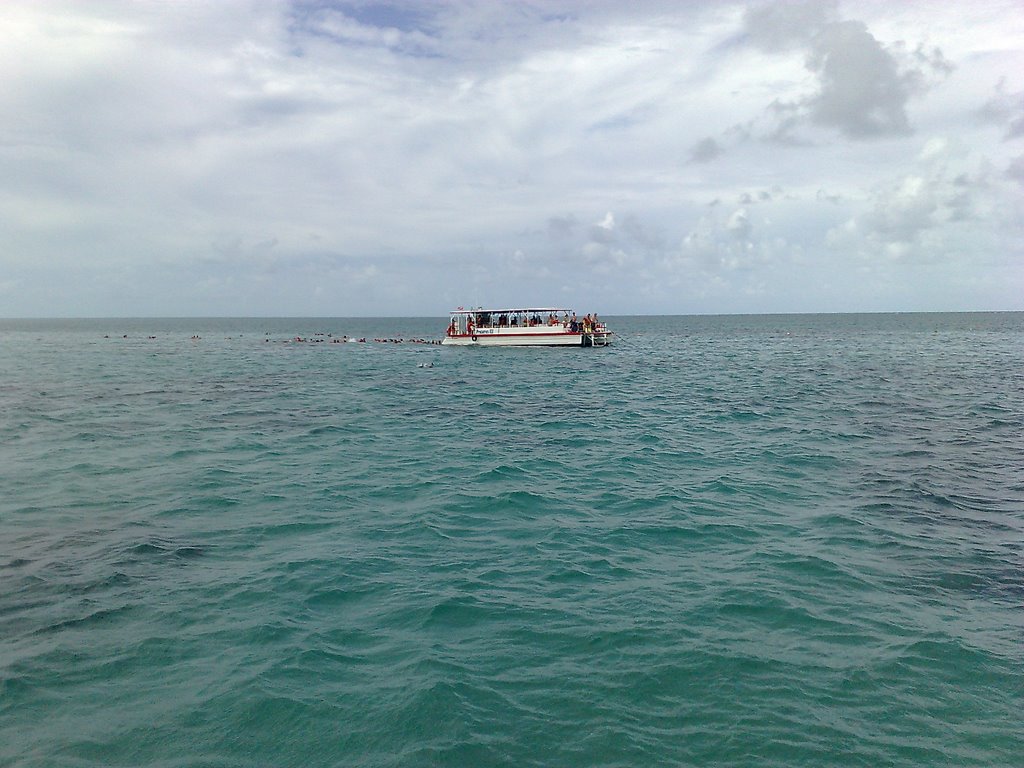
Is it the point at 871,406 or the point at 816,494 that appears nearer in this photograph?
the point at 816,494

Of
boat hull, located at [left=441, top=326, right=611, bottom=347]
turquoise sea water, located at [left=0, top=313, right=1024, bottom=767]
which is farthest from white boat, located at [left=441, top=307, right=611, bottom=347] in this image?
turquoise sea water, located at [left=0, top=313, right=1024, bottom=767]

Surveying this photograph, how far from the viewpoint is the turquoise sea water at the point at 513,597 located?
8398 millimetres

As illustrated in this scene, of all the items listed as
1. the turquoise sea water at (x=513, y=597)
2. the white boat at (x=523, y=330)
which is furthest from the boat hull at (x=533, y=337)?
the turquoise sea water at (x=513, y=597)

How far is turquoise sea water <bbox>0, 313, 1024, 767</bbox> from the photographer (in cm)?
840

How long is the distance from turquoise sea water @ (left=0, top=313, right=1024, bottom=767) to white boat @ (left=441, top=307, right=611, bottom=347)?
47.2 meters

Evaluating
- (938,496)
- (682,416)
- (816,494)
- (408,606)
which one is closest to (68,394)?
(682,416)

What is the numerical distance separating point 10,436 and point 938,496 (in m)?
32.8

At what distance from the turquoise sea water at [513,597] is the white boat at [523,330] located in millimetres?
47220

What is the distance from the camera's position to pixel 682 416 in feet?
109

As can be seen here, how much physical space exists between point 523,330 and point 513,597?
6466cm

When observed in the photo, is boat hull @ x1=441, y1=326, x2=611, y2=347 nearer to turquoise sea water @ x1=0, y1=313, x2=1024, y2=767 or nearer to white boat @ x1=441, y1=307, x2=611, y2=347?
white boat @ x1=441, y1=307, x2=611, y2=347

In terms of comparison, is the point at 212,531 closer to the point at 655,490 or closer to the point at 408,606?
the point at 408,606

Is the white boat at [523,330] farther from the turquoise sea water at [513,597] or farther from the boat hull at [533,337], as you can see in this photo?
the turquoise sea water at [513,597]

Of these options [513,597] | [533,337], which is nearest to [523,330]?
[533,337]
